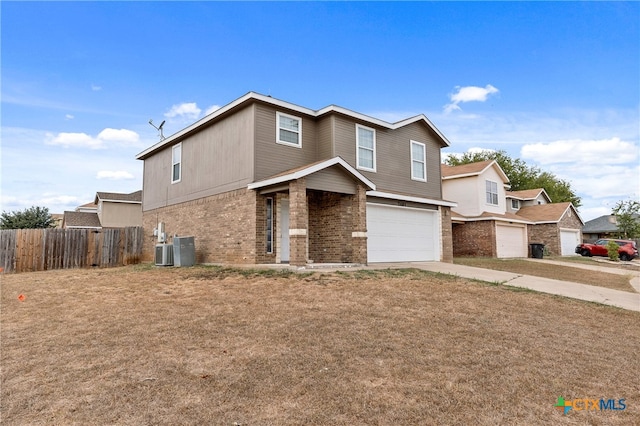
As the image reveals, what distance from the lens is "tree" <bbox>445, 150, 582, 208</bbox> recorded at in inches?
1844

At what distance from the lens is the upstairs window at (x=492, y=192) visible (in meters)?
24.7

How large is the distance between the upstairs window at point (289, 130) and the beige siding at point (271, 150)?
0.14 metres

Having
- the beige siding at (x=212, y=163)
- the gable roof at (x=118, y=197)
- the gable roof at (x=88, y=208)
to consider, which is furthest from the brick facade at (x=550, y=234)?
the gable roof at (x=88, y=208)

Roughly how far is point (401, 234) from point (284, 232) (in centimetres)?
550

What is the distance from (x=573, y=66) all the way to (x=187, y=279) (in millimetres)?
15777

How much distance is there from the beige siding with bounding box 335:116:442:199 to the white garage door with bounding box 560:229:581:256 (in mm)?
16856

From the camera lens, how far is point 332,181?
12.0 metres

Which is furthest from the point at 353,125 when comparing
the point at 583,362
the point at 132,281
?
the point at 583,362

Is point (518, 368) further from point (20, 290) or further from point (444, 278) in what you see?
point (20, 290)

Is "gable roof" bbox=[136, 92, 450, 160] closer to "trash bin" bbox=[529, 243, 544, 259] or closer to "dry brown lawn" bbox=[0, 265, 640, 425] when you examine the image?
"dry brown lawn" bbox=[0, 265, 640, 425]

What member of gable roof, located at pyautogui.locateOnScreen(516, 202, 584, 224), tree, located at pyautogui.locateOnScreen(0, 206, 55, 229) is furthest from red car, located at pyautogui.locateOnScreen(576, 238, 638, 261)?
tree, located at pyautogui.locateOnScreen(0, 206, 55, 229)

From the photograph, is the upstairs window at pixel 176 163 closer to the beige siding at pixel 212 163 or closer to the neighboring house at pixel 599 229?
the beige siding at pixel 212 163

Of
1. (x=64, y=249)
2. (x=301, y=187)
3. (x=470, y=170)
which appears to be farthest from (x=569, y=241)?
(x=64, y=249)

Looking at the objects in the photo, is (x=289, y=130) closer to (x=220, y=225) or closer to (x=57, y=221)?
(x=220, y=225)
